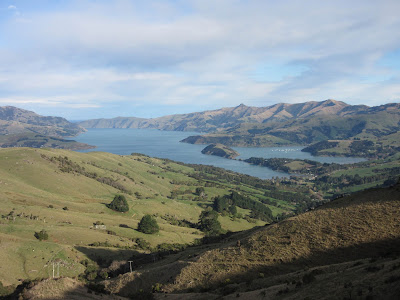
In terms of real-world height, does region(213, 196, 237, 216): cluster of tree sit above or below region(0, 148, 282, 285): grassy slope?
below

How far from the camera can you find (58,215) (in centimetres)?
8569

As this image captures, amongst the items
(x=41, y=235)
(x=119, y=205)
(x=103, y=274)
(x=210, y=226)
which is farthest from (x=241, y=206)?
(x=103, y=274)

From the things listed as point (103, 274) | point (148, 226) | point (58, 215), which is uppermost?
point (58, 215)

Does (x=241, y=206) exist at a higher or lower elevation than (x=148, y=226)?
lower

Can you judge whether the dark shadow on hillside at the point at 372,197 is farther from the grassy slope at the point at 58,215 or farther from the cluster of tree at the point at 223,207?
the cluster of tree at the point at 223,207

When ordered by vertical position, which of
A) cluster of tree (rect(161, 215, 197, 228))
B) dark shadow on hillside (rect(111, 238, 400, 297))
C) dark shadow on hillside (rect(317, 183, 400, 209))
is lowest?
cluster of tree (rect(161, 215, 197, 228))

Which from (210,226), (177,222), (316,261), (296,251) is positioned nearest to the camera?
(316,261)

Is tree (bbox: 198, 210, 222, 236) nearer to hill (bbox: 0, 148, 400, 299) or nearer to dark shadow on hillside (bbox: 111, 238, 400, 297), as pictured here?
hill (bbox: 0, 148, 400, 299)

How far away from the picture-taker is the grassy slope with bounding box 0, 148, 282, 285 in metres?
57.2

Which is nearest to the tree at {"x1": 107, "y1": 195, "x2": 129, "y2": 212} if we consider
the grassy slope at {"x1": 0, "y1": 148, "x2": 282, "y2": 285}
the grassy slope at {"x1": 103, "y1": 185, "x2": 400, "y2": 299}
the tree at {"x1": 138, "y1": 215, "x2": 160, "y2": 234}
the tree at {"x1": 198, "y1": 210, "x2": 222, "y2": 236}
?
the grassy slope at {"x1": 0, "y1": 148, "x2": 282, "y2": 285}

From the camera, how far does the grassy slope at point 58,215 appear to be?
57.2m

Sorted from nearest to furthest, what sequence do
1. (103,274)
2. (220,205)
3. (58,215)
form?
(103,274), (58,215), (220,205)

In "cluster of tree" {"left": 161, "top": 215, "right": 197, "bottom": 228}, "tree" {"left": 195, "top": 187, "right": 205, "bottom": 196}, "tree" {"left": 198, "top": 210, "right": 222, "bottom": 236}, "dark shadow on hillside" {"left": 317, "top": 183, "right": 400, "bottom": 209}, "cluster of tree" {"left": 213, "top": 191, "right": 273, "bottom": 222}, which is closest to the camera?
"dark shadow on hillside" {"left": 317, "top": 183, "right": 400, "bottom": 209}

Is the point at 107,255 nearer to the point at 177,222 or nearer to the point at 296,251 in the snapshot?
the point at 296,251
